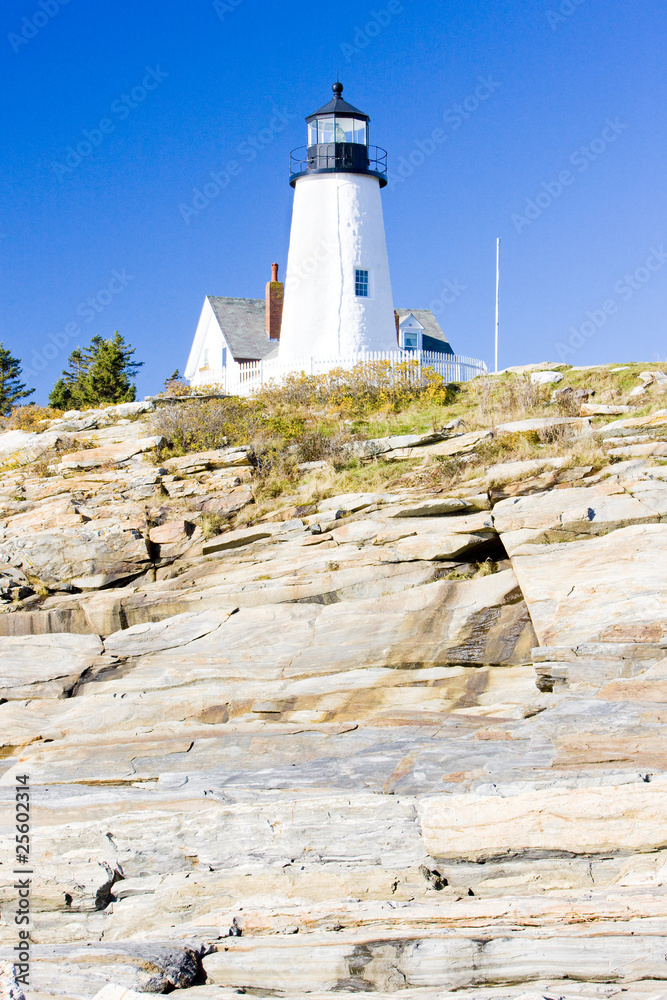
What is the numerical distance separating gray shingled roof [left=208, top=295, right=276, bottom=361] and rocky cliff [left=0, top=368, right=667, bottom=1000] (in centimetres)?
1586

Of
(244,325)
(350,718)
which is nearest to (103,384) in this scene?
(244,325)

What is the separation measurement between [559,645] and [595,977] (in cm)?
526

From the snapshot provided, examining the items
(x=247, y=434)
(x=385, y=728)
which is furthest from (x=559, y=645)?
(x=247, y=434)

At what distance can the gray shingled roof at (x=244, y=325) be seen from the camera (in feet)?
111

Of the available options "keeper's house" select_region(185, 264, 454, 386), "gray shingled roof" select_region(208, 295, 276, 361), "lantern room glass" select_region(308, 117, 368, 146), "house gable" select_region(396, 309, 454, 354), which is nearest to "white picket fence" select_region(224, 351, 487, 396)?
"keeper's house" select_region(185, 264, 454, 386)

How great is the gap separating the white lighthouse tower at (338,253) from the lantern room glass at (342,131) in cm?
3

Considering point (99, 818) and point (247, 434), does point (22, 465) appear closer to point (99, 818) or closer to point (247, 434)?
point (247, 434)

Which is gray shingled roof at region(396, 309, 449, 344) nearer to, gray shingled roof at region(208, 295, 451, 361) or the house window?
gray shingled roof at region(208, 295, 451, 361)

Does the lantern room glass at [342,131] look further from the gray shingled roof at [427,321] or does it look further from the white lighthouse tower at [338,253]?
the gray shingled roof at [427,321]

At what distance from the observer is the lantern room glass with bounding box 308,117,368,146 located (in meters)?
27.3

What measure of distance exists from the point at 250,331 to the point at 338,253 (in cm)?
938

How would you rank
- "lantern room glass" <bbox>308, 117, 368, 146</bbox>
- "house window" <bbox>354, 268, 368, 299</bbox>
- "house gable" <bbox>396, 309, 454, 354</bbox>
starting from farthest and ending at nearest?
"house gable" <bbox>396, 309, 454, 354</bbox> < "lantern room glass" <bbox>308, 117, 368, 146</bbox> < "house window" <bbox>354, 268, 368, 299</bbox>

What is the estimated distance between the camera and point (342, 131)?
2736 centimetres

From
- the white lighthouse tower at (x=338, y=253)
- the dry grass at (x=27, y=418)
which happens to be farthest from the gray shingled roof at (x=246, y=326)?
the dry grass at (x=27, y=418)
